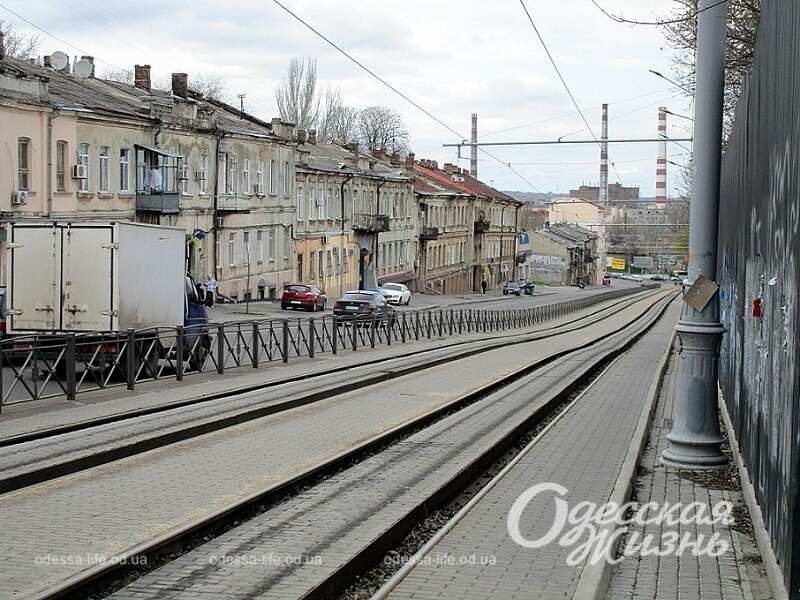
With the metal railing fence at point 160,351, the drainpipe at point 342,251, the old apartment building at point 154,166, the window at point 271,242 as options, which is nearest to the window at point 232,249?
the old apartment building at point 154,166

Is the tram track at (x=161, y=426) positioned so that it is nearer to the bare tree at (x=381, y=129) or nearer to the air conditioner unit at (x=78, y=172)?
the air conditioner unit at (x=78, y=172)

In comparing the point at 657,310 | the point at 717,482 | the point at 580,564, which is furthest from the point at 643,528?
the point at 657,310

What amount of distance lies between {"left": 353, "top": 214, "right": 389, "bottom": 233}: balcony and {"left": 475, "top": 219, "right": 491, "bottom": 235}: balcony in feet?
94.2

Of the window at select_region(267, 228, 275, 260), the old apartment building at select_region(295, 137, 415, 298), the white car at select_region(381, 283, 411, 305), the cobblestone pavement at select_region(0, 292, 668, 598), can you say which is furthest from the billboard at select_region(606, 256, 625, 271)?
the cobblestone pavement at select_region(0, 292, 668, 598)

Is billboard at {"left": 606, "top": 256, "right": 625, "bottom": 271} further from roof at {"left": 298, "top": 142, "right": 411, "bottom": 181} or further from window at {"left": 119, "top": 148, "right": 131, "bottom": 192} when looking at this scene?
window at {"left": 119, "top": 148, "right": 131, "bottom": 192}

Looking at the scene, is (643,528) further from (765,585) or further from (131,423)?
(131,423)

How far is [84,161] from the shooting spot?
43.2m

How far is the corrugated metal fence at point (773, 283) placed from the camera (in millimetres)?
7105

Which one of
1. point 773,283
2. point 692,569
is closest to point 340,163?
point 773,283

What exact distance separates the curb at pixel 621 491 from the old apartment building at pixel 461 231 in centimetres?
7238

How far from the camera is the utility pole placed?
40.0 ft

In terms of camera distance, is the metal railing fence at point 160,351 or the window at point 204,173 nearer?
the metal railing fence at point 160,351

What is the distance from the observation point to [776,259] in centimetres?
845

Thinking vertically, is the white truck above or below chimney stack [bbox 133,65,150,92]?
below
